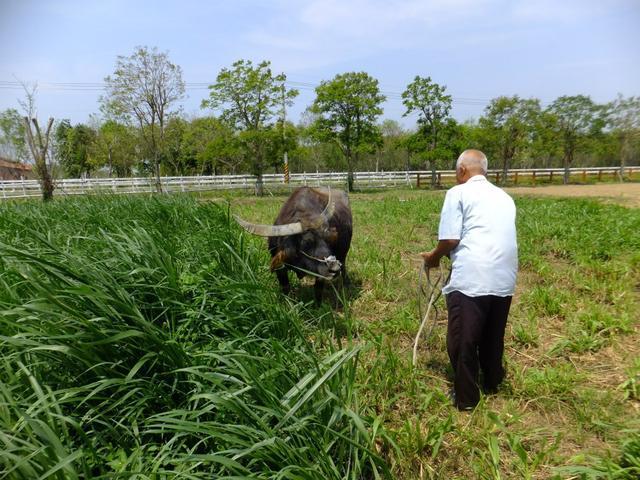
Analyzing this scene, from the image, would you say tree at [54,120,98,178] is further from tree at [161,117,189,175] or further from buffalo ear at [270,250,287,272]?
buffalo ear at [270,250,287,272]

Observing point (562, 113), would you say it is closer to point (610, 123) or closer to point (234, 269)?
point (610, 123)

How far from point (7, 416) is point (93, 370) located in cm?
37

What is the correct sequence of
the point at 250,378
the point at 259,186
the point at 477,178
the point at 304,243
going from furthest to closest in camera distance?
the point at 259,186
the point at 304,243
the point at 477,178
the point at 250,378

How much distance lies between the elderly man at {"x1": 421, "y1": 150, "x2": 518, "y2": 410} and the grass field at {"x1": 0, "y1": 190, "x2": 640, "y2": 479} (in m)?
0.34

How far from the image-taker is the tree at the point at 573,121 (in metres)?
27.3

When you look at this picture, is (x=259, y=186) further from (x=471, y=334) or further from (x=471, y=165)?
(x=471, y=334)

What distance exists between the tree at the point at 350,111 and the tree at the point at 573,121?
49.3 feet

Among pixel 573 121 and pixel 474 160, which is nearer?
pixel 474 160

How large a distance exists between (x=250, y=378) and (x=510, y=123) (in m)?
30.2

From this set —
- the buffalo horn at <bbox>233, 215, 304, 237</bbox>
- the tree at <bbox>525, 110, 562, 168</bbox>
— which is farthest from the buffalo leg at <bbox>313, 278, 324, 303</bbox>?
the tree at <bbox>525, 110, 562, 168</bbox>

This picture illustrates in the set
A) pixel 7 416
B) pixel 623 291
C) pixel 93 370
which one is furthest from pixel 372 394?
pixel 623 291

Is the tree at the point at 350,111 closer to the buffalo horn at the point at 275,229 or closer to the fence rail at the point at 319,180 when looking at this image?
the fence rail at the point at 319,180

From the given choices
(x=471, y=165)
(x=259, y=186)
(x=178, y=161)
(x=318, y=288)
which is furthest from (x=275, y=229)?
(x=178, y=161)

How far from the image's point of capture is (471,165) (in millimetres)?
2527
